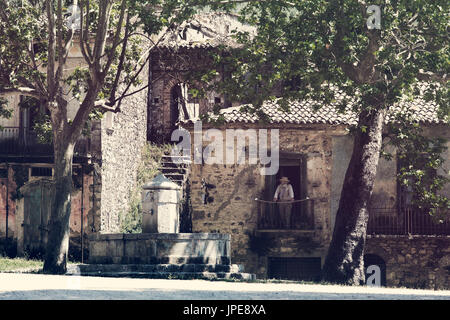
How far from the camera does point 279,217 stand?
27391 mm

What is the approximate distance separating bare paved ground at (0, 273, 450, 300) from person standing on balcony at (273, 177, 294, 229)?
9620 millimetres

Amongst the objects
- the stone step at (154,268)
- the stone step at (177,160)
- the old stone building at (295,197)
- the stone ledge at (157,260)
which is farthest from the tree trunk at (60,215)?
the stone step at (177,160)

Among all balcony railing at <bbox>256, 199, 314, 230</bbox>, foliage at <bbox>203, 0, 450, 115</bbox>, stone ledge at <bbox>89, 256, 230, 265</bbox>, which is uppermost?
foliage at <bbox>203, 0, 450, 115</bbox>

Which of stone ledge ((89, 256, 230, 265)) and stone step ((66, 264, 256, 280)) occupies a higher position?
stone ledge ((89, 256, 230, 265))

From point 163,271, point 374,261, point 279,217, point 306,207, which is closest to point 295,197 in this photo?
point 306,207

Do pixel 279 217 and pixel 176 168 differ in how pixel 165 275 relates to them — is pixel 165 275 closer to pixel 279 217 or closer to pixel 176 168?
pixel 279 217

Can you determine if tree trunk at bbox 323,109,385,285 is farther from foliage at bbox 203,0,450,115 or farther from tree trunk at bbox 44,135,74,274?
tree trunk at bbox 44,135,74,274

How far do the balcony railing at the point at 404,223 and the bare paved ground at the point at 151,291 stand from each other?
Result: 405 inches

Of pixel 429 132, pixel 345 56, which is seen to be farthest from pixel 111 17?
pixel 429 132

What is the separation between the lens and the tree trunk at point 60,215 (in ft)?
66.1

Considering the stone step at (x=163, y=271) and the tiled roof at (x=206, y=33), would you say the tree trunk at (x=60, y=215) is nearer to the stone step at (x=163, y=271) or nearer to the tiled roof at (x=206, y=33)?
the stone step at (x=163, y=271)

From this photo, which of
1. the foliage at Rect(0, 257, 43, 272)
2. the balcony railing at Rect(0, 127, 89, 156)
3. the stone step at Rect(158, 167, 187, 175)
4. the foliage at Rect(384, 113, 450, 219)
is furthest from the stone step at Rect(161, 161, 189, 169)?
the foliage at Rect(384, 113, 450, 219)

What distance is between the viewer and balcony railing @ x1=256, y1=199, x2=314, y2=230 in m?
27.3

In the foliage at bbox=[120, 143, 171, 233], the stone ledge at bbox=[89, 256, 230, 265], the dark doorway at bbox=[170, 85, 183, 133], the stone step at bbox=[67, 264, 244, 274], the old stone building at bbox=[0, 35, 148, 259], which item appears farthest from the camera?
the dark doorway at bbox=[170, 85, 183, 133]
